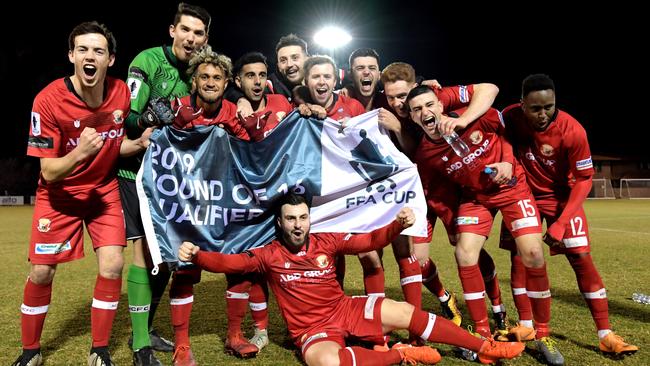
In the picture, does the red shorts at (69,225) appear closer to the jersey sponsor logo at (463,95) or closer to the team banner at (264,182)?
the team banner at (264,182)

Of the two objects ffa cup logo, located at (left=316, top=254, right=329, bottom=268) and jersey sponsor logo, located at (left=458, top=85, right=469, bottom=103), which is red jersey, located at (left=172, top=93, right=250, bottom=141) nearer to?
ffa cup logo, located at (left=316, top=254, right=329, bottom=268)

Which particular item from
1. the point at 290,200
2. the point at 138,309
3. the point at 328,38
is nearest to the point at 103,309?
the point at 138,309

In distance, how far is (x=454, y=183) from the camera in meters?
4.64

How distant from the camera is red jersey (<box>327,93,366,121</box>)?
14.6ft

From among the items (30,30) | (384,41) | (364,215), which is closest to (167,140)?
(364,215)

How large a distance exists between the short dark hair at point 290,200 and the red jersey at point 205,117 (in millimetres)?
540

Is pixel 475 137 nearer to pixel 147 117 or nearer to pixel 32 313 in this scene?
pixel 147 117

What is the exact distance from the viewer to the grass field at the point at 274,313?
13.4 ft

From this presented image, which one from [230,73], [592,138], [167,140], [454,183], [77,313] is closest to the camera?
[167,140]

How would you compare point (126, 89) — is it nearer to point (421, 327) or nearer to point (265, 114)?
point (265, 114)

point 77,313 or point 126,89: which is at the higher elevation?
point 126,89

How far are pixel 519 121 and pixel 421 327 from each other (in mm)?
1890

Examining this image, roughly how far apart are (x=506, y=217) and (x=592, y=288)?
2.74 feet

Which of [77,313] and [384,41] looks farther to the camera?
[384,41]
